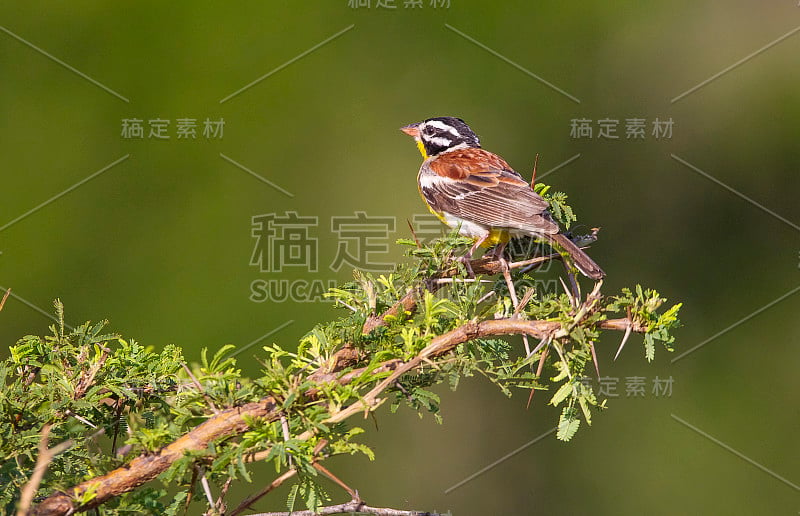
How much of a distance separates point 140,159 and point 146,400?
111 inches

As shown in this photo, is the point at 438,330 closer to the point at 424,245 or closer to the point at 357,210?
the point at 424,245

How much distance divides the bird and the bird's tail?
0.01 m

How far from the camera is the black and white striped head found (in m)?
4.52

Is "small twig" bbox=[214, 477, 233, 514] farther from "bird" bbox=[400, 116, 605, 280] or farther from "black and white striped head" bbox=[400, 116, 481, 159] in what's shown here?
"black and white striped head" bbox=[400, 116, 481, 159]

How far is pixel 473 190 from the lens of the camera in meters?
4.08

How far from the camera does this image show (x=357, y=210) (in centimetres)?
463

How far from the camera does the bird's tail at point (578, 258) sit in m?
2.58
